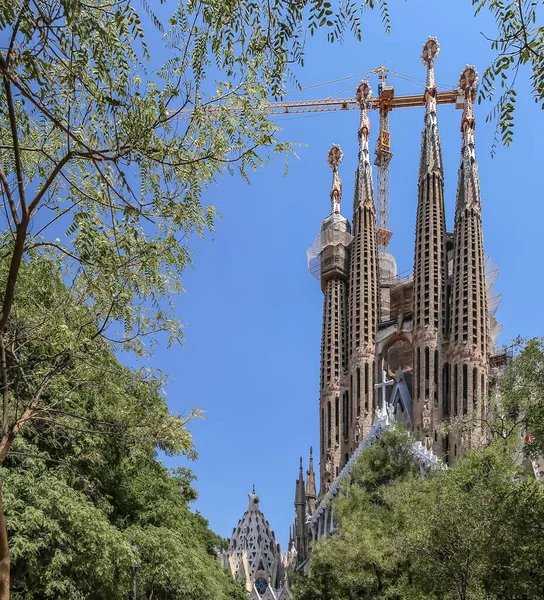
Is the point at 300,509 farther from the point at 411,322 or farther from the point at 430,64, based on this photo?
the point at 430,64

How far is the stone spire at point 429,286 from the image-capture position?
43.4m

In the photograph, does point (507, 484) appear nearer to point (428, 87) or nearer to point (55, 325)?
point (55, 325)

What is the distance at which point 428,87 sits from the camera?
2063 inches

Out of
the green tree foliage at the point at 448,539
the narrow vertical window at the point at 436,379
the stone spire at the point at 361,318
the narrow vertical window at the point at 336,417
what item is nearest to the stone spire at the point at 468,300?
the narrow vertical window at the point at 436,379

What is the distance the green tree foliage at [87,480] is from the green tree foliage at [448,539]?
4.15 meters

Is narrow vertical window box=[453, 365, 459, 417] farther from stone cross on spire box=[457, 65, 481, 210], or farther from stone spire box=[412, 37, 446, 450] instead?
stone cross on spire box=[457, 65, 481, 210]

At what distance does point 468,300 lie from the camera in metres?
44.1

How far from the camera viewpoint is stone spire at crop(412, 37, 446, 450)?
43438mm

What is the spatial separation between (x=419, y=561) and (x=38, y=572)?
6.51 metres

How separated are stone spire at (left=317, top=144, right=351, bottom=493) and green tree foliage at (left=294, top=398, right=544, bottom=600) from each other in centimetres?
2245

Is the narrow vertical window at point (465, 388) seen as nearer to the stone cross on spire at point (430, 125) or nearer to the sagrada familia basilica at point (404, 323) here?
the sagrada familia basilica at point (404, 323)

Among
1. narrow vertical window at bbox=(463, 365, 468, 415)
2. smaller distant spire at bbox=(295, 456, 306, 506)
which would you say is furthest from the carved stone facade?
smaller distant spire at bbox=(295, 456, 306, 506)

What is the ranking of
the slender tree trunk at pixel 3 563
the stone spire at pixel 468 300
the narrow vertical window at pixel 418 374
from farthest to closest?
the narrow vertical window at pixel 418 374, the stone spire at pixel 468 300, the slender tree trunk at pixel 3 563

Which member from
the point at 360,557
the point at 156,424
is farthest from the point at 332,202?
the point at 156,424
